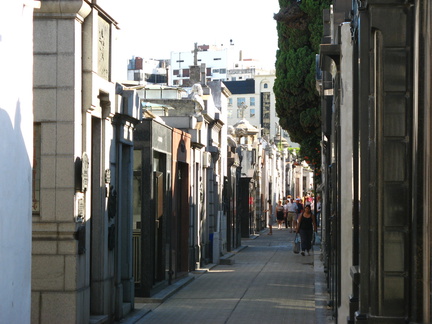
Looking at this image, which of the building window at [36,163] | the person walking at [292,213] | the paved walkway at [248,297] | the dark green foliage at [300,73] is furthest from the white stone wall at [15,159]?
the person walking at [292,213]

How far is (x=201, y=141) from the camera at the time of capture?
21.3m

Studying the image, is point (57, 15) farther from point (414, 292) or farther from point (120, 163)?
point (414, 292)

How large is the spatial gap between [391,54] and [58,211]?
5381 mm

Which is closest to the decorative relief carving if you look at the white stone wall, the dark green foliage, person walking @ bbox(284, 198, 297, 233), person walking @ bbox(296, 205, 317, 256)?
the white stone wall

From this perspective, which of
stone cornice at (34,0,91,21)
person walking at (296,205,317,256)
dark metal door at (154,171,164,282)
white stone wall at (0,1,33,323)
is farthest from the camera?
person walking at (296,205,317,256)

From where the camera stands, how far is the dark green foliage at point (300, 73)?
27.5m

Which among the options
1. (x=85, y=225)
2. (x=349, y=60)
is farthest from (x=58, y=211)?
(x=349, y=60)

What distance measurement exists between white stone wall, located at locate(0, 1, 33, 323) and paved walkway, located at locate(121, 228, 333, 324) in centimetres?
472

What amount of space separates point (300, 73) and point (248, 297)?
43.5 ft

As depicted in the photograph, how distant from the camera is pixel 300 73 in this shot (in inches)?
1097

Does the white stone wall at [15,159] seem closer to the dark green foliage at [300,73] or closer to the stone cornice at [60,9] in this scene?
the stone cornice at [60,9]

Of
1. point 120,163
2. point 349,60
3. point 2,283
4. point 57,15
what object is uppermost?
point 57,15

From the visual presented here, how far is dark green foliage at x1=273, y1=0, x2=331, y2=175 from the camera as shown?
90.3 ft

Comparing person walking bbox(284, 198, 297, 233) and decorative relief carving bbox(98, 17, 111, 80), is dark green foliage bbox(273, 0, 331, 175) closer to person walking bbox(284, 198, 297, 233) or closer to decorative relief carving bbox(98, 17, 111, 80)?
person walking bbox(284, 198, 297, 233)
